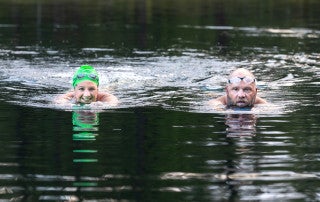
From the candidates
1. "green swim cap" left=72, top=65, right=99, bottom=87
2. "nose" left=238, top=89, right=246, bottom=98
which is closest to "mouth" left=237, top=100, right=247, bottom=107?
"nose" left=238, top=89, right=246, bottom=98

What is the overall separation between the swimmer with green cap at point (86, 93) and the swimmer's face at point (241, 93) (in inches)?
89.6

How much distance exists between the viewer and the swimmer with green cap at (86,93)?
1689cm

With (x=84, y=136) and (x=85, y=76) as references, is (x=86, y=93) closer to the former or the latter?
(x=85, y=76)

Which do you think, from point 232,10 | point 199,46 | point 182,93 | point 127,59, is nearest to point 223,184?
point 182,93

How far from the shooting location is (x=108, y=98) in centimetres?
1709

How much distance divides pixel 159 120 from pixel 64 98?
2.98 metres

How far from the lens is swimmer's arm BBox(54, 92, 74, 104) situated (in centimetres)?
1700

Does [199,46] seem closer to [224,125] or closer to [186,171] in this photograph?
[224,125]

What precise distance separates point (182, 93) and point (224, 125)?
168 inches

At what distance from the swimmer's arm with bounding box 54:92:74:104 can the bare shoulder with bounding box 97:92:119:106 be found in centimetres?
58

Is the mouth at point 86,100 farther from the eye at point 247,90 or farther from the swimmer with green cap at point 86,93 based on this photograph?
the eye at point 247,90

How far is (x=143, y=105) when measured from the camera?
55.5ft

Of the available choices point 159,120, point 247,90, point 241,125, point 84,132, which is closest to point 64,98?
point 159,120

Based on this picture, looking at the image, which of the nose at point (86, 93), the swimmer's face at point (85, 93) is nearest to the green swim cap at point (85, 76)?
the swimmer's face at point (85, 93)
